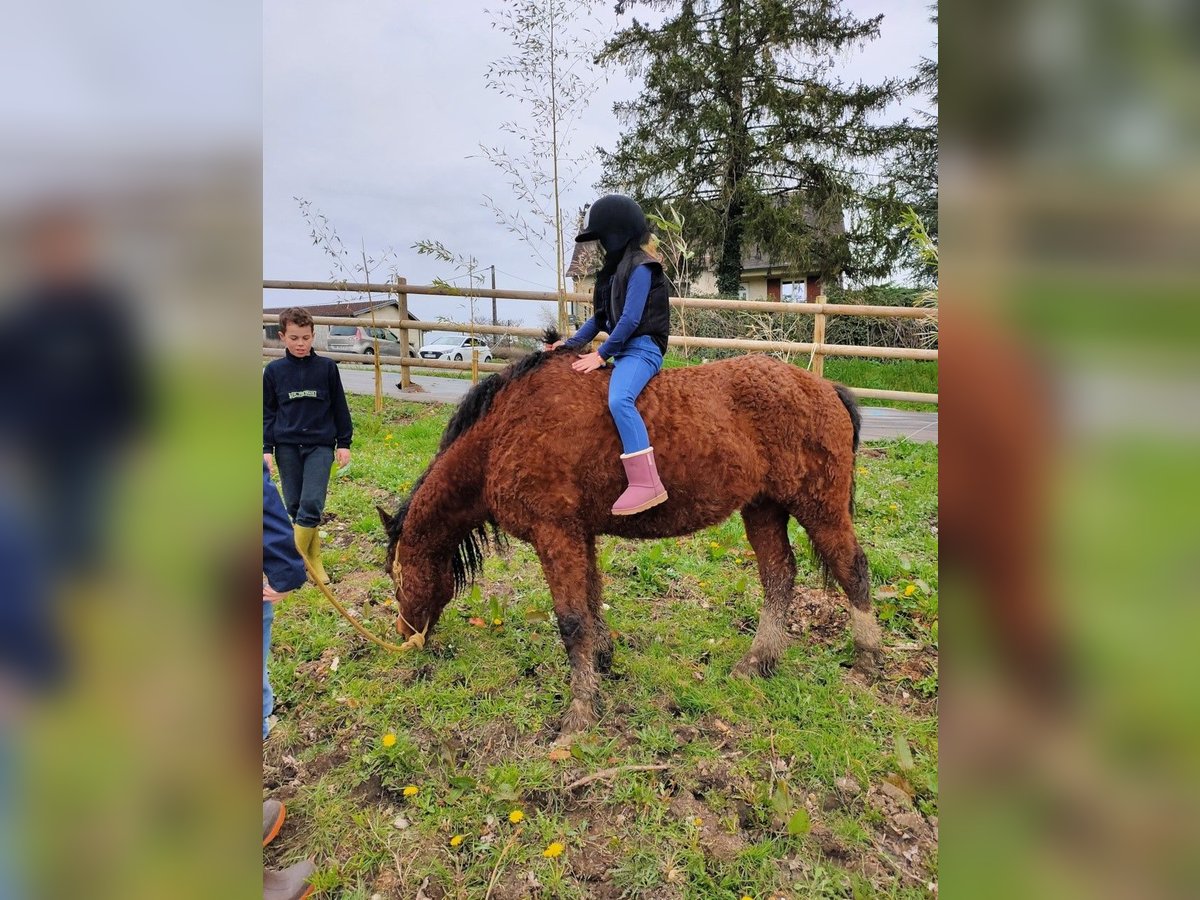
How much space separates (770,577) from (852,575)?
46 cm

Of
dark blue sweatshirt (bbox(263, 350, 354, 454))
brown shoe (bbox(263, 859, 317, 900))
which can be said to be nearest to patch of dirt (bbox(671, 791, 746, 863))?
brown shoe (bbox(263, 859, 317, 900))

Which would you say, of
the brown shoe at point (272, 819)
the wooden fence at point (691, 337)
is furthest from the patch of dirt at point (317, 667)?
the wooden fence at point (691, 337)

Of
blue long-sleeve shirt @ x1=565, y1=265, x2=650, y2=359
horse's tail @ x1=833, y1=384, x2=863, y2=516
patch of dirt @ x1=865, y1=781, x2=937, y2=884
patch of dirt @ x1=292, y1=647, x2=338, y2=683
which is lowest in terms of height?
patch of dirt @ x1=865, y1=781, x2=937, y2=884

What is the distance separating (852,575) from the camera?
3576mm

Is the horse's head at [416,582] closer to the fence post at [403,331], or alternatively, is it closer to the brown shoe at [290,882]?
the brown shoe at [290,882]

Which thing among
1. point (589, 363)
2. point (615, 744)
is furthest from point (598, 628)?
point (589, 363)

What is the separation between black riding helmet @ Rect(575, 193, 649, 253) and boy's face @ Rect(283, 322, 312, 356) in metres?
2.37

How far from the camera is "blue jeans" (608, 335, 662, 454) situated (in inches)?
118

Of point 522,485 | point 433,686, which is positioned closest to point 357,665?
point 433,686

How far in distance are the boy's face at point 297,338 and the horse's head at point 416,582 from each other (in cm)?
166

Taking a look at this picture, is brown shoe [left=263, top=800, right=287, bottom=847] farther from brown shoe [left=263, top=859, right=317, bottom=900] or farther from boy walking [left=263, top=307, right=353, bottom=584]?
boy walking [left=263, top=307, right=353, bottom=584]
